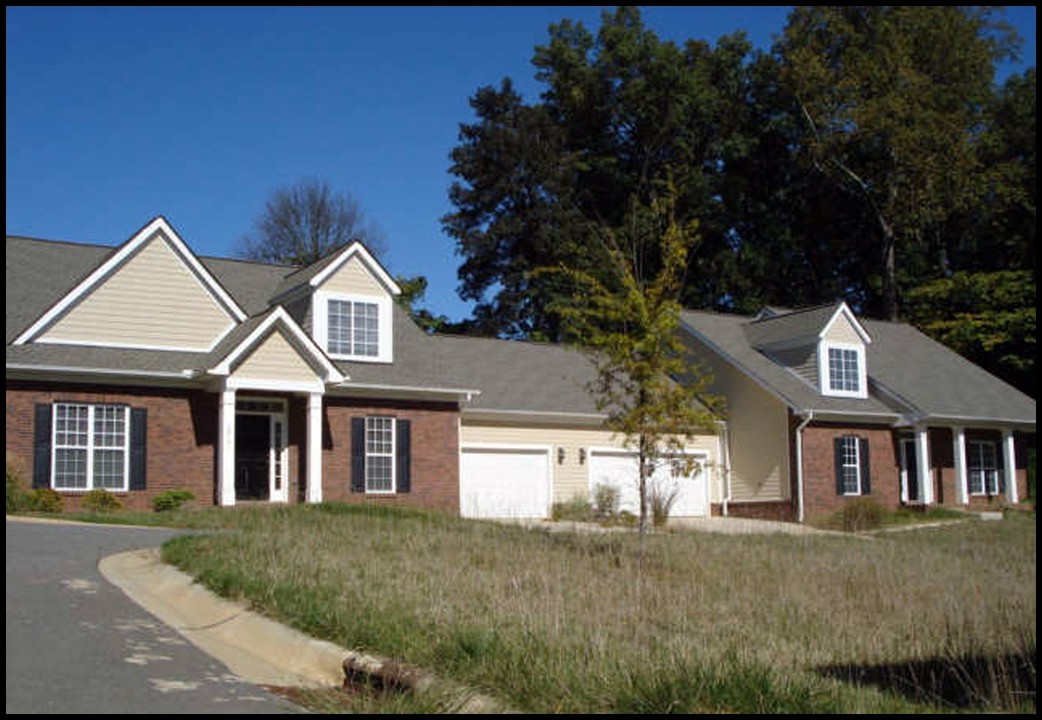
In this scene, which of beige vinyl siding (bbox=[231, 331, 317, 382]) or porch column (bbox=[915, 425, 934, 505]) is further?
porch column (bbox=[915, 425, 934, 505])

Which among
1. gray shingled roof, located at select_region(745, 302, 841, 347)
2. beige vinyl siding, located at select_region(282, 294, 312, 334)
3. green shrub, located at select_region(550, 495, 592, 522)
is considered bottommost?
green shrub, located at select_region(550, 495, 592, 522)

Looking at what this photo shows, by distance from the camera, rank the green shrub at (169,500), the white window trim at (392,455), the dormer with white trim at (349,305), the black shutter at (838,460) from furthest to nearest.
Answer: the black shutter at (838,460)
the dormer with white trim at (349,305)
the white window trim at (392,455)
the green shrub at (169,500)

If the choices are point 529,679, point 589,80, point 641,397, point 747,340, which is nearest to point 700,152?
point 589,80

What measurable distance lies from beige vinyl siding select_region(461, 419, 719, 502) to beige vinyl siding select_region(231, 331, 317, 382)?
563 cm

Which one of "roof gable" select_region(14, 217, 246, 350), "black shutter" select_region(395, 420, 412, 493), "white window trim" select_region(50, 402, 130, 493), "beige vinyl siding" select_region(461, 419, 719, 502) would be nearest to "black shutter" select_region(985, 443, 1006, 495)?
"beige vinyl siding" select_region(461, 419, 719, 502)

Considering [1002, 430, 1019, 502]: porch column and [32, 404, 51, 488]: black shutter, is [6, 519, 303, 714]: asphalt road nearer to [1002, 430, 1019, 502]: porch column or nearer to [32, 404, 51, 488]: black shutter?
[32, 404, 51, 488]: black shutter

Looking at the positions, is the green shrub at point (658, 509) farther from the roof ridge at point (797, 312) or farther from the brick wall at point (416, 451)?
the roof ridge at point (797, 312)

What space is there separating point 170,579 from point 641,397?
→ 327 inches

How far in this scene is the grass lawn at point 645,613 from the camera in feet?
23.9

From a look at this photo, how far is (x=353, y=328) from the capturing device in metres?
26.9

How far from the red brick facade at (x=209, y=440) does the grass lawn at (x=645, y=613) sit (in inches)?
204

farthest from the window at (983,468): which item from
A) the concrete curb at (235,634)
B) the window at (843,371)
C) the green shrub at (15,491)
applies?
the concrete curb at (235,634)

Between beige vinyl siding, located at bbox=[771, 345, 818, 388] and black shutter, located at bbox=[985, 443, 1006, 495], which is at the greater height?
beige vinyl siding, located at bbox=[771, 345, 818, 388]

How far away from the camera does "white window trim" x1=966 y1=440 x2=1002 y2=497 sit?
35.8 m
